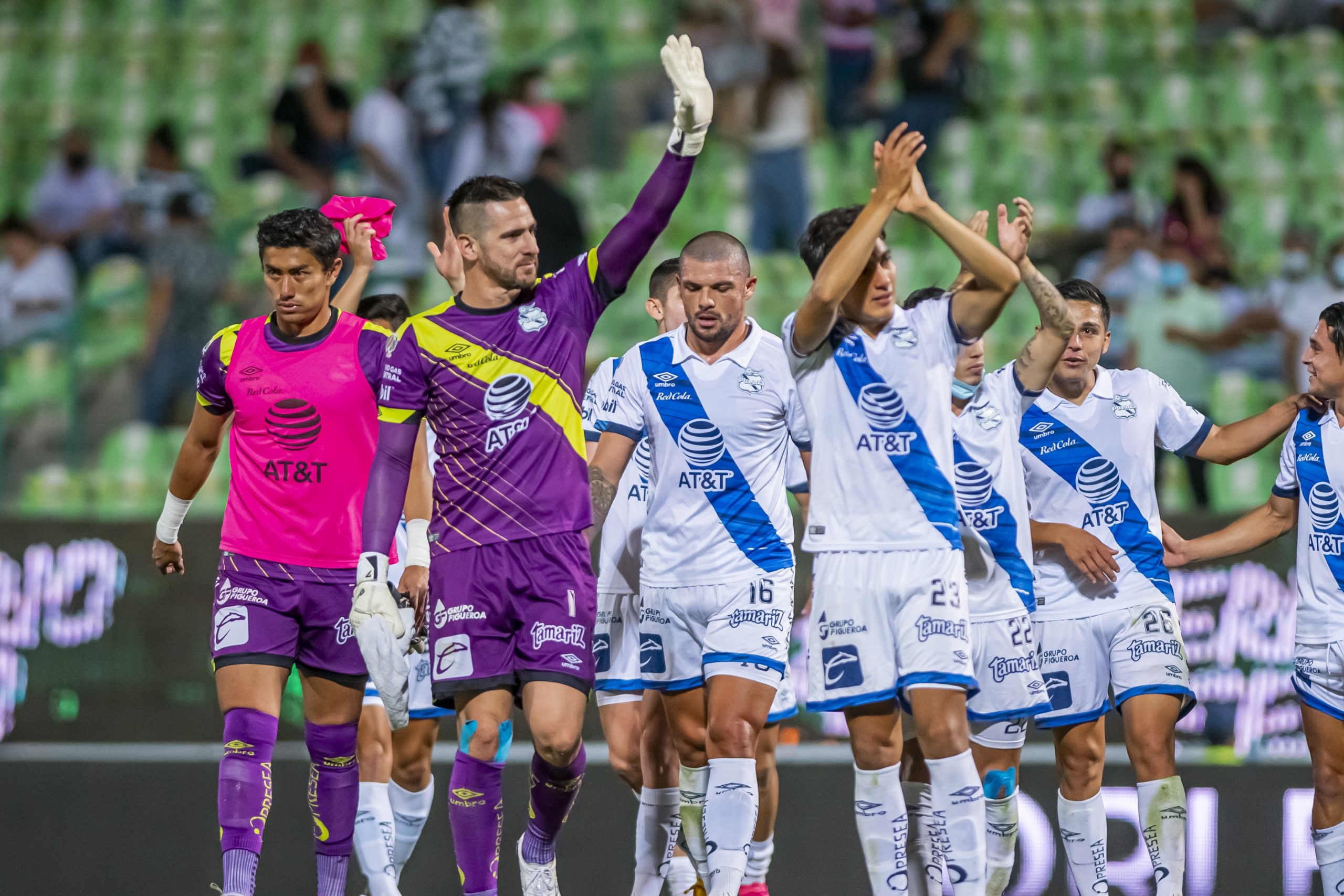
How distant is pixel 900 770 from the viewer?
7.12 meters

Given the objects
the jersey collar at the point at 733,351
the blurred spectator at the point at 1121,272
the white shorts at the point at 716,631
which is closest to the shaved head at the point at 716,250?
the jersey collar at the point at 733,351

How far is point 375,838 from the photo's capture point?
24.8ft

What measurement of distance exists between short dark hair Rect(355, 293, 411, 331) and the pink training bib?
4.84 feet

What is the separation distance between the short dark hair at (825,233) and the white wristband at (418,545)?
6.28ft

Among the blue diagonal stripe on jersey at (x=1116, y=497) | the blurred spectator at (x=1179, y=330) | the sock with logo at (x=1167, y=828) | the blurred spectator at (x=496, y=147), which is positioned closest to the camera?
the sock with logo at (x=1167, y=828)

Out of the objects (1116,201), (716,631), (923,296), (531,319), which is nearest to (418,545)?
(531,319)

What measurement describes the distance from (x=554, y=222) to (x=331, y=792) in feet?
19.8

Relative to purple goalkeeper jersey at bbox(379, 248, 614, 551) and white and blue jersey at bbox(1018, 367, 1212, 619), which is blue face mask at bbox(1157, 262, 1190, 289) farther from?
purple goalkeeper jersey at bbox(379, 248, 614, 551)

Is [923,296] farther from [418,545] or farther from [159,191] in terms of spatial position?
[159,191]

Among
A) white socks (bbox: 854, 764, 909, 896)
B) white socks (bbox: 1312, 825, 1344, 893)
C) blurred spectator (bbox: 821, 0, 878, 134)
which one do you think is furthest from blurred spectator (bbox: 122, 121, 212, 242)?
white socks (bbox: 1312, 825, 1344, 893)

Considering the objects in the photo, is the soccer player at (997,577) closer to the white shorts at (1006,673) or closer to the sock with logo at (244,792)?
the white shorts at (1006,673)

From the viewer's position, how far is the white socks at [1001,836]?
695 centimetres

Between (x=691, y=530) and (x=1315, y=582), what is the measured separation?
2788 mm

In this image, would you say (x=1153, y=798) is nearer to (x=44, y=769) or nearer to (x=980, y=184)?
(x=44, y=769)
